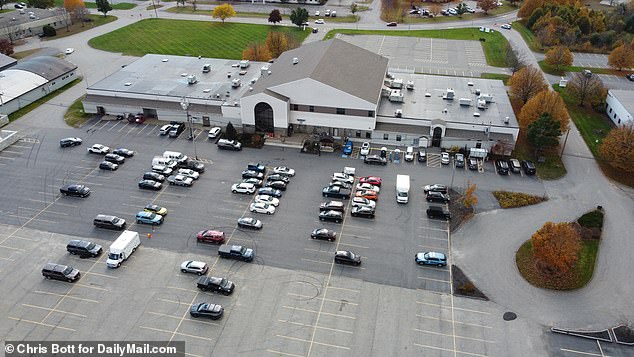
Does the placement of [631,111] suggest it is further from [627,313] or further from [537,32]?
[537,32]

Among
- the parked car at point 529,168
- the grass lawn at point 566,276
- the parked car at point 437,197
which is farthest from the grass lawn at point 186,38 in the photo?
the grass lawn at point 566,276

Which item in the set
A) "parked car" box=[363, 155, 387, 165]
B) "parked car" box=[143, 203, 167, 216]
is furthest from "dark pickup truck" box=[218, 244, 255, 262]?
"parked car" box=[363, 155, 387, 165]

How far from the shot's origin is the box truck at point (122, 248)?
53.4m

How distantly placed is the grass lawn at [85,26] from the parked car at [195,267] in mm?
112300

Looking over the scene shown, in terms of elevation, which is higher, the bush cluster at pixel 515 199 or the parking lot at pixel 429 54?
the parking lot at pixel 429 54

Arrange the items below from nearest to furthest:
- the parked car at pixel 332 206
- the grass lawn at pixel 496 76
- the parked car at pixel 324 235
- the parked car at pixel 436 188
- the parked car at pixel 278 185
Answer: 1. the parked car at pixel 324 235
2. the parked car at pixel 332 206
3. the parked car at pixel 436 188
4. the parked car at pixel 278 185
5. the grass lawn at pixel 496 76

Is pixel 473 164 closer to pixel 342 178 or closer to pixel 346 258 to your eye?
pixel 342 178

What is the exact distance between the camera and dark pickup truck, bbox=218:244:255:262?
54312 millimetres

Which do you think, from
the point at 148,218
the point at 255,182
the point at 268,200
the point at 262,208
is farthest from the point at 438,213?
the point at 148,218

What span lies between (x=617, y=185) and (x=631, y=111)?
19826mm

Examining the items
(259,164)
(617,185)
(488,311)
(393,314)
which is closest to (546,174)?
(617,185)

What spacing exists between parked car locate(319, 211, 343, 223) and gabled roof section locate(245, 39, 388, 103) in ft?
81.7

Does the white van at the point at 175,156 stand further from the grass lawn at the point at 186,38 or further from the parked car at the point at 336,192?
the grass lawn at the point at 186,38

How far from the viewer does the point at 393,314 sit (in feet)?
158
